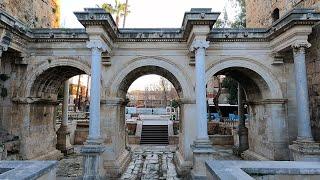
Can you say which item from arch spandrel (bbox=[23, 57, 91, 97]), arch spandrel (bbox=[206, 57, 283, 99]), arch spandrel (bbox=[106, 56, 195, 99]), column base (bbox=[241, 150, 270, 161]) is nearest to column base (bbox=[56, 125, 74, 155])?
arch spandrel (bbox=[23, 57, 91, 97])

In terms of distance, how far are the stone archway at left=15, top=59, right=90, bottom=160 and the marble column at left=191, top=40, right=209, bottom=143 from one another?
14.8 ft

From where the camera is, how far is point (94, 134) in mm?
9055

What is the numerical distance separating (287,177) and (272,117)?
573 cm

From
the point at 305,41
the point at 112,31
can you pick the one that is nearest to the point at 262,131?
the point at 305,41

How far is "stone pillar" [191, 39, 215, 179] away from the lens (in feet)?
29.2

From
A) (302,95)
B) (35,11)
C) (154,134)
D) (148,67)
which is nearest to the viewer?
(302,95)

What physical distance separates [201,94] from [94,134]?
380 cm

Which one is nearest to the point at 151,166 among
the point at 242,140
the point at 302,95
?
the point at 242,140

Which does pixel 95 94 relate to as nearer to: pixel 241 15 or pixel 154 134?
pixel 154 134

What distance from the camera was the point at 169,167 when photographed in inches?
465

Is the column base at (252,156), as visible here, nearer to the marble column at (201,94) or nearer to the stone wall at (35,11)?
the marble column at (201,94)

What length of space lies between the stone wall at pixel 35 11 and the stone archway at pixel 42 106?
8.31 ft

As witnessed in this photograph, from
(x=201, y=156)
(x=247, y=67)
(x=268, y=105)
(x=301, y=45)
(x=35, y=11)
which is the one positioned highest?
(x=35, y=11)

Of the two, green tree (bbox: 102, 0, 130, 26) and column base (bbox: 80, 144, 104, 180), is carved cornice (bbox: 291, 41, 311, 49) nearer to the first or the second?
column base (bbox: 80, 144, 104, 180)
